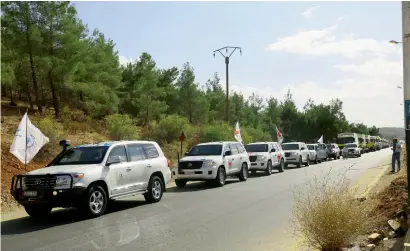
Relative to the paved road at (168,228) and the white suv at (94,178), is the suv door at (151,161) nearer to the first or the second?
the white suv at (94,178)

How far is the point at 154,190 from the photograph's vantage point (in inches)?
516

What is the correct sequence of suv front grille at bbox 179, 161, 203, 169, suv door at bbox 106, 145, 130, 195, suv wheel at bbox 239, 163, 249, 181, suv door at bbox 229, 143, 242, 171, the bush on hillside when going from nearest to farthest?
suv door at bbox 106, 145, 130, 195 < suv front grille at bbox 179, 161, 203, 169 < suv door at bbox 229, 143, 242, 171 < suv wheel at bbox 239, 163, 249, 181 < the bush on hillside

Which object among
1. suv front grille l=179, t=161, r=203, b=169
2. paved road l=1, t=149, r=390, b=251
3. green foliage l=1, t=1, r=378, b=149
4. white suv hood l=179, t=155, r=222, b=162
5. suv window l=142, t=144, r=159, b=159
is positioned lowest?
paved road l=1, t=149, r=390, b=251

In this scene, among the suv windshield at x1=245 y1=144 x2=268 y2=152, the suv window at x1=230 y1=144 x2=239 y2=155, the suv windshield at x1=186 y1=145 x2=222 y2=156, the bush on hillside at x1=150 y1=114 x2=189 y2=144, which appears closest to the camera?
the suv windshield at x1=186 y1=145 x2=222 y2=156

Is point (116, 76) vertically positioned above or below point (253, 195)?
above

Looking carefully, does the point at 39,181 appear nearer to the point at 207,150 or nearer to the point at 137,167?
the point at 137,167

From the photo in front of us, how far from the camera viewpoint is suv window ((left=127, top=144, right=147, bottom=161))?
12.5 m

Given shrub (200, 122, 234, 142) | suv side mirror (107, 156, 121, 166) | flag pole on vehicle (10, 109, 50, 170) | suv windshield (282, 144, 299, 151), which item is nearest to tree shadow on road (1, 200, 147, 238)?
suv side mirror (107, 156, 121, 166)

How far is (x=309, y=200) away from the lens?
6445 mm

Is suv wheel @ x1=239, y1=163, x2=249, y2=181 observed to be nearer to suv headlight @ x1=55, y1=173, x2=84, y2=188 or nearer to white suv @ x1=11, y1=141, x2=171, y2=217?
white suv @ x1=11, y1=141, x2=171, y2=217

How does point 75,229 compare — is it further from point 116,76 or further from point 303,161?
point 116,76

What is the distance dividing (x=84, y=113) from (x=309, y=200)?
36.3 m

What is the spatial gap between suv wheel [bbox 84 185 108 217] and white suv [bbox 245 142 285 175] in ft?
46.0

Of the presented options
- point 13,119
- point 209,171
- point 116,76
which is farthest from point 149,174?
point 116,76
